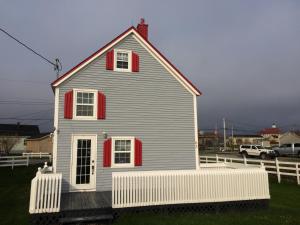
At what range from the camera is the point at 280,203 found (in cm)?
1170

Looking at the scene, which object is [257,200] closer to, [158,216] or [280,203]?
[280,203]

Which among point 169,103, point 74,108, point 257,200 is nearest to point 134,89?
point 169,103

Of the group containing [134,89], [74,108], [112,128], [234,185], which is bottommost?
[234,185]

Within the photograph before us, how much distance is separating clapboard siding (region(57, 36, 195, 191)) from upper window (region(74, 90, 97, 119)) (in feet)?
0.95

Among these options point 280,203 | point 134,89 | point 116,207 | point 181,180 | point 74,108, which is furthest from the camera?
point 134,89

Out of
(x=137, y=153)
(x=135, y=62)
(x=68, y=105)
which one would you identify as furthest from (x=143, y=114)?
(x=68, y=105)

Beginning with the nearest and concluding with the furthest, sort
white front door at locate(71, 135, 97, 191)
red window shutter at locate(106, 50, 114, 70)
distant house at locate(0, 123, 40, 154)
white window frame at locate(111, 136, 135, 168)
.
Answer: white front door at locate(71, 135, 97, 191) < white window frame at locate(111, 136, 135, 168) < red window shutter at locate(106, 50, 114, 70) < distant house at locate(0, 123, 40, 154)

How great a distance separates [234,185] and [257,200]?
1.14 metres

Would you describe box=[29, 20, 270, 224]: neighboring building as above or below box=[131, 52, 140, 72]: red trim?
below

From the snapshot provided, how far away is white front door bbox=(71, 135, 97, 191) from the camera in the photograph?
40.2 ft

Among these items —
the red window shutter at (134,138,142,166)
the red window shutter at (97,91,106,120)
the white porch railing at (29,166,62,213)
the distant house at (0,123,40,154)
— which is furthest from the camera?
the distant house at (0,123,40,154)

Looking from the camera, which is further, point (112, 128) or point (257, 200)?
point (112, 128)

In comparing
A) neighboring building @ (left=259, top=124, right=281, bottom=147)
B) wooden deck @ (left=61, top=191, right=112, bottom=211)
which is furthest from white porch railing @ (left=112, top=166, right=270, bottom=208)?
neighboring building @ (left=259, top=124, right=281, bottom=147)

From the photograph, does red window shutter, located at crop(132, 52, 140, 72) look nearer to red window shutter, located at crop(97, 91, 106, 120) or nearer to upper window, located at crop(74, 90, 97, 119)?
red window shutter, located at crop(97, 91, 106, 120)
